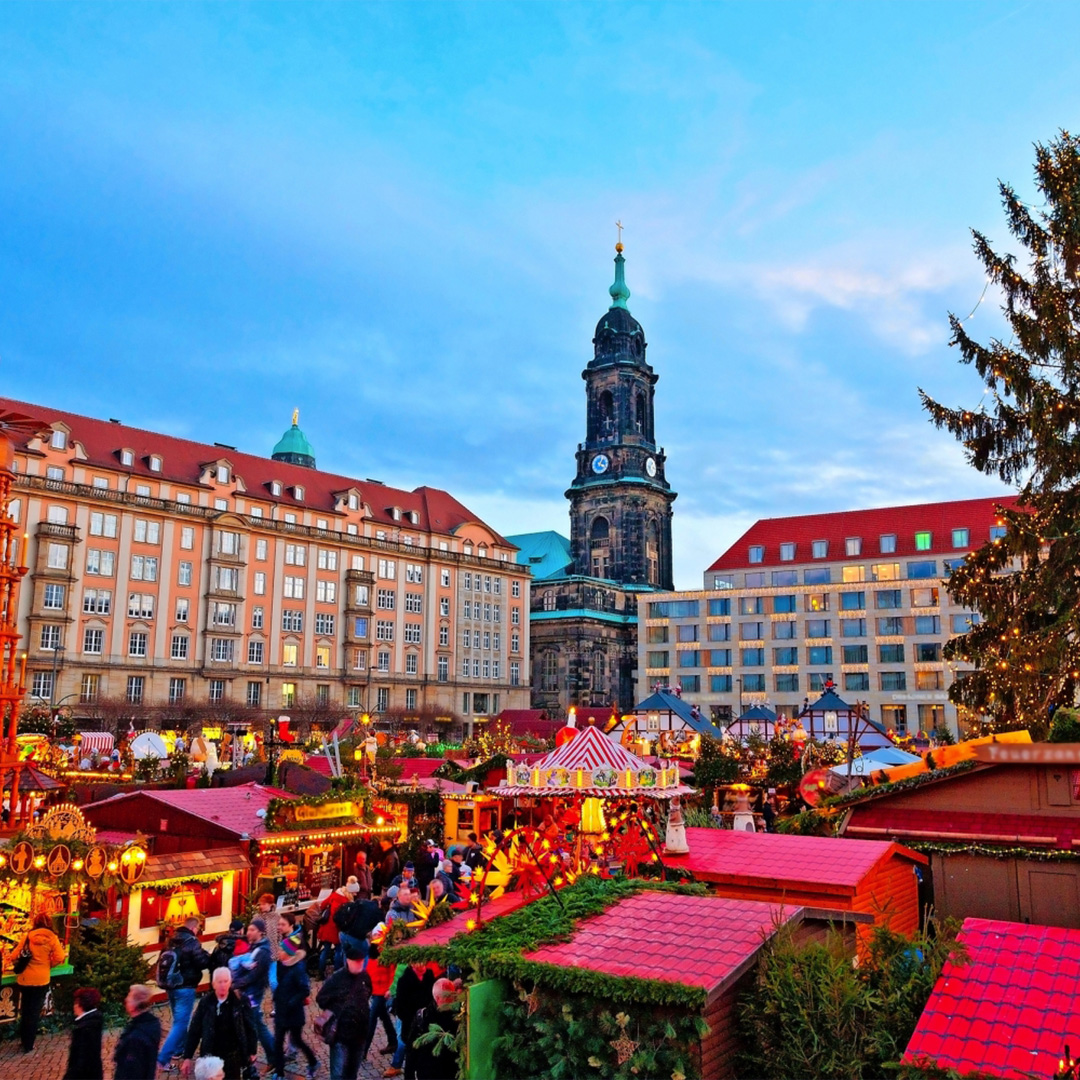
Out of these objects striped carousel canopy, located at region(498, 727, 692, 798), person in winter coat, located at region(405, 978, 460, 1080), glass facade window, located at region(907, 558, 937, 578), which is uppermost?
glass facade window, located at region(907, 558, 937, 578)

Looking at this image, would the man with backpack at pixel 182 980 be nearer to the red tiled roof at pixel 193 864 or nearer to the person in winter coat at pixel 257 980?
the person in winter coat at pixel 257 980

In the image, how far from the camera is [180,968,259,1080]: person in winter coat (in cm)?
893

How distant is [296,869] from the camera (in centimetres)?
1706

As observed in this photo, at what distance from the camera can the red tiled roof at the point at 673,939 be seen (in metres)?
6.21

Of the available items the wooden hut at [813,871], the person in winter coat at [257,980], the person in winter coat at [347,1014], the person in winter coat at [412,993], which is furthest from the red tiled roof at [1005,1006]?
the person in winter coat at [257,980]

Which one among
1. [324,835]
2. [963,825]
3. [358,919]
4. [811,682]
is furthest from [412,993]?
[811,682]

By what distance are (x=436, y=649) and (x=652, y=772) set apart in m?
57.9

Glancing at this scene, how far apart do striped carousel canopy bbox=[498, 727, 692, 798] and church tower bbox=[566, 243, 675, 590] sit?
226 feet

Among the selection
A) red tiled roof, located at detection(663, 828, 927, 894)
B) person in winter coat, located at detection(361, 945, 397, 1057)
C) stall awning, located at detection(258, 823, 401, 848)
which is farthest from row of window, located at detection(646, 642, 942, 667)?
person in winter coat, located at detection(361, 945, 397, 1057)

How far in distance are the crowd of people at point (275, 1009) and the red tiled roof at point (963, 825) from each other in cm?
544

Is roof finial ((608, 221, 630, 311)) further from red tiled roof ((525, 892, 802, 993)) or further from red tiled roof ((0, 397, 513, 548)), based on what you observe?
red tiled roof ((525, 892, 802, 993))

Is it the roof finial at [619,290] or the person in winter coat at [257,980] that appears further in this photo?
the roof finial at [619,290]

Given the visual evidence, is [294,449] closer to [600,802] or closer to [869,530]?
[869,530]

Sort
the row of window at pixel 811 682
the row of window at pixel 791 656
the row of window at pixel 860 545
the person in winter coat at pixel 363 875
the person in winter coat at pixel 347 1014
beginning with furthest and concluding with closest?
the row of window at pixel 860 545 → the row of window at pixel 791 656 → the row of window at pixel 811 682 → the person in winter coat at pixel 363 875 → the person in winter coat at pixel 347 1014
